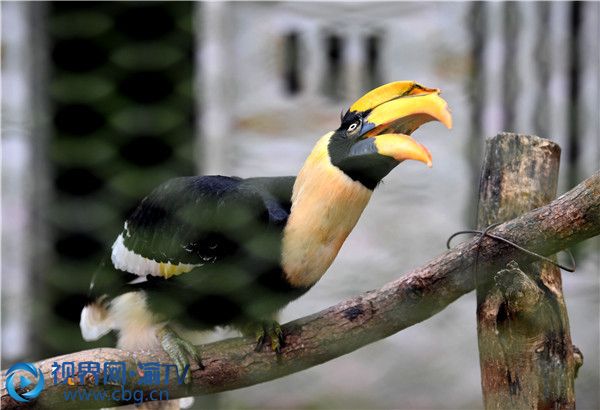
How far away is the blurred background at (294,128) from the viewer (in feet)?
4.50

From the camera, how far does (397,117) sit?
2.60 ft

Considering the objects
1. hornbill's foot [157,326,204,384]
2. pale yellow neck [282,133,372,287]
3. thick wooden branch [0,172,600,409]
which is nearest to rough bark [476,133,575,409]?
thick wooden branch [0,172,600,409]

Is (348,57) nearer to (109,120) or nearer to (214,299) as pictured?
(109,120)

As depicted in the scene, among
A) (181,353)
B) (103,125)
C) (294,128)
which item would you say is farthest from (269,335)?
(294,128)

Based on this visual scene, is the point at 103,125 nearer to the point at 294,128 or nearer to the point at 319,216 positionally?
the point at 294,128

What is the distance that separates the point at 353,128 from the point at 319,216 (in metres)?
0.09

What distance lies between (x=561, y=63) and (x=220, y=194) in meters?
0.83

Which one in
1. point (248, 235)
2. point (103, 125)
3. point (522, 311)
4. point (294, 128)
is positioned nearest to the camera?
point (522, 311)

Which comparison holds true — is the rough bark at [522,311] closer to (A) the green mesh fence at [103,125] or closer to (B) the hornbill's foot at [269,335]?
(B) the hornbill's foot at [269,335]

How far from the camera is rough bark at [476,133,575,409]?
781 millimetres

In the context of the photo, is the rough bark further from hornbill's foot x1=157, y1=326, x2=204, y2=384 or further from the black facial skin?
hornbill's foot x1=157, y1=326, x2=204, y2=384

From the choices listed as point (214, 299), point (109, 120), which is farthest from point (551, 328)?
point (109, 120)

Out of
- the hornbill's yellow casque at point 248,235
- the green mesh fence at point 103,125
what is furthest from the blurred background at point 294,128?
the hornbill's yellow casque at point 248,235

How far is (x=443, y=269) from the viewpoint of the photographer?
81cm
